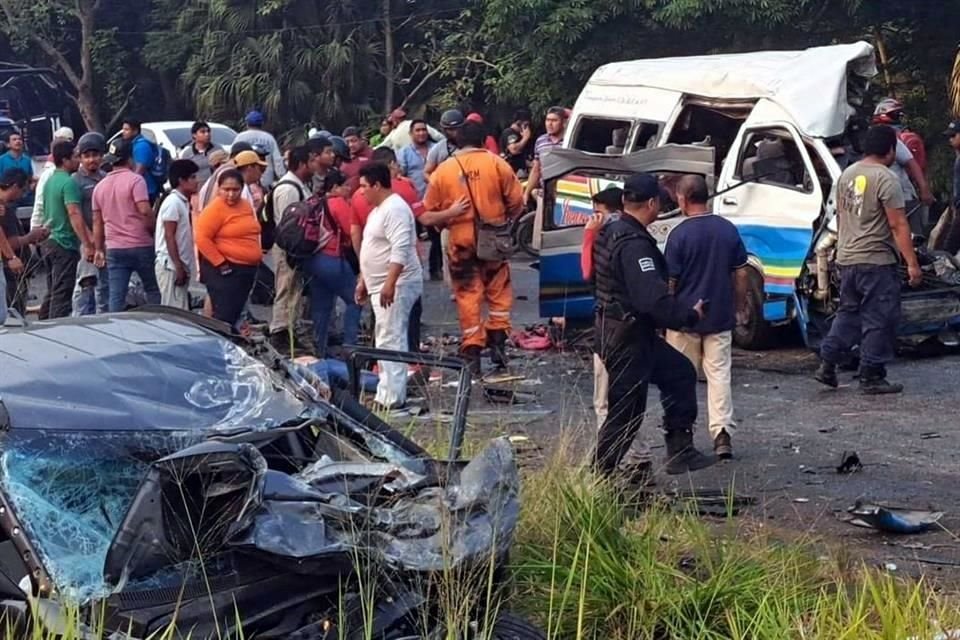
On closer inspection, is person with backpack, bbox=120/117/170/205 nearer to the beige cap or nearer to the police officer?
the beige cap

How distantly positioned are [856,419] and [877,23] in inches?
436

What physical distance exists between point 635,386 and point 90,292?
5.86 metres

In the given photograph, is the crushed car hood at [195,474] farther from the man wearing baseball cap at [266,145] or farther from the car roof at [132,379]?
the man wearing baseball cap at [266,145]

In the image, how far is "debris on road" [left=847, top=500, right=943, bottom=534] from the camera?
264 inches

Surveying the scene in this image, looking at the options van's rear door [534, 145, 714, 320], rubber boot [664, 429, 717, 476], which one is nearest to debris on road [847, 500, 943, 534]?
rubber boot [664, 429, 717, 476]

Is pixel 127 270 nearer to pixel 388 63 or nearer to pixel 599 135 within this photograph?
pixel 599 135

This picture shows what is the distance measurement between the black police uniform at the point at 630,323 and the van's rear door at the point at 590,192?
2257mm

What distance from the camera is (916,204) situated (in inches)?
461

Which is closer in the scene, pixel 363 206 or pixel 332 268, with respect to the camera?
pixel 363 206

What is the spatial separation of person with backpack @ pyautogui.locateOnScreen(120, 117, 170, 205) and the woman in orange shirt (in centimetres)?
510

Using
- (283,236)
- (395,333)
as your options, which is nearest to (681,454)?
(395,333)

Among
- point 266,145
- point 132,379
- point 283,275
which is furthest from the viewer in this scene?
point 266,145

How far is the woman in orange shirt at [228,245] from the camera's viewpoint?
9.77m

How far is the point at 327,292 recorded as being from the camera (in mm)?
10430
